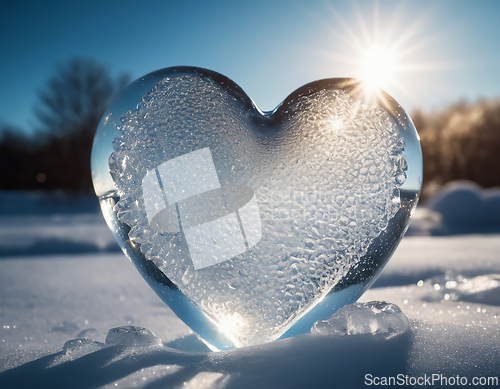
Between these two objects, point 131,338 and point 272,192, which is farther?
point 272,192

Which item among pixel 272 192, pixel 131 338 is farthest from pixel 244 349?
pixel 272 192

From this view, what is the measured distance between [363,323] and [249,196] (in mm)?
362

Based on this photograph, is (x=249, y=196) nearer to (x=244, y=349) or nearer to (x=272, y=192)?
(x=272, y=192)

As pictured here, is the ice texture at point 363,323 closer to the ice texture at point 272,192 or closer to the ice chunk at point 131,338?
the ice texture at point 272,192

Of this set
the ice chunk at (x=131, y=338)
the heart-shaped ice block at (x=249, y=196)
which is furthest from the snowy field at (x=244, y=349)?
the heart-shaped ice block at (x=249, y=196)

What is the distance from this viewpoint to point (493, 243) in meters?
2.78

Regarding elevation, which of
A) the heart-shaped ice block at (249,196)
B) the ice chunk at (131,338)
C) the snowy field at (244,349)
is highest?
the heart-shaped ice block at (249,196)

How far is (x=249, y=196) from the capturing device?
0.86 metres

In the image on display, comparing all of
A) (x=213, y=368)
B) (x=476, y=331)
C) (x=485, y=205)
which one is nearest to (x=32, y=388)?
(x=213, y=368)

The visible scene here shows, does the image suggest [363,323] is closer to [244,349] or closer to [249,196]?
[244,349]

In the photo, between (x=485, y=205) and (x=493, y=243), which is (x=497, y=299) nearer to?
(x=493, y=243)

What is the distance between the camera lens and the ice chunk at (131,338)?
0.77 metres

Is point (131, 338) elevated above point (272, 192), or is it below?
below

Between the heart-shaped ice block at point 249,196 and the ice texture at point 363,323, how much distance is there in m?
0.09
